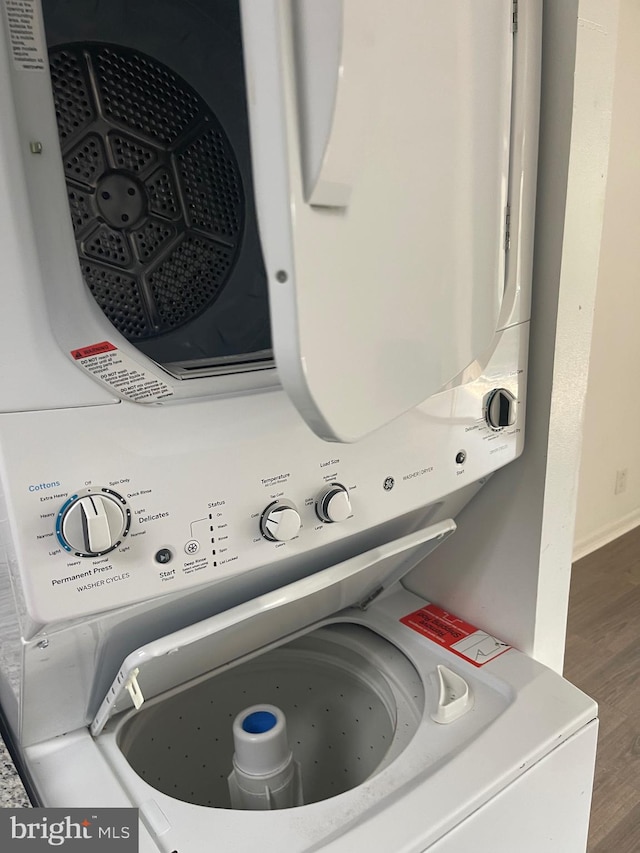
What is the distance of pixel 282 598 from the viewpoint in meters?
0.86

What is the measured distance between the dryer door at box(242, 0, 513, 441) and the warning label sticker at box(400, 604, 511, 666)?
2.04ft

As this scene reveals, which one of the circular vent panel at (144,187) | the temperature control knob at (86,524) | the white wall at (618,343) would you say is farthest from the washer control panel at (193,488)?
the white wall at (618,343)

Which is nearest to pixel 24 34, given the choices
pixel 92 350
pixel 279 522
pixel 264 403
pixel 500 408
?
pixel 92 350

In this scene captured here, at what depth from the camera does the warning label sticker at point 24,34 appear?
580 millimetres

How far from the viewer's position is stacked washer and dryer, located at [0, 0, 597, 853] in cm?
54

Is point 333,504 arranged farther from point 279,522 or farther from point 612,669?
point 612,669

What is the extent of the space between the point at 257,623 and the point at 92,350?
0.53 m

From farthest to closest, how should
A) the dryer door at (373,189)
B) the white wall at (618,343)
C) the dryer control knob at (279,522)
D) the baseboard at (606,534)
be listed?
1. the baseboard at (606,534)
2. the white wall at (618,343)
3. the dryer control knob at (279,522)
4. the dryer door at (373,189)

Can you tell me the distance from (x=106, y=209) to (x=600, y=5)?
72cm

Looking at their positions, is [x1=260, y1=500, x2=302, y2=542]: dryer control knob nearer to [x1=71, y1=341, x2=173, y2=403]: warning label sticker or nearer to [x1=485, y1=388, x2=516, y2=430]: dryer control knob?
[x1=71, y1=341, x2=173, y2=403]: warning label sticker

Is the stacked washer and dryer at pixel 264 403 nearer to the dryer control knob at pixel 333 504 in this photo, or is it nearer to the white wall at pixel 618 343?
the dryer control knob at pixel 333 504

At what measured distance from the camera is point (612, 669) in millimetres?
2354

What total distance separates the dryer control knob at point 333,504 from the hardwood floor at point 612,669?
4.80 feet

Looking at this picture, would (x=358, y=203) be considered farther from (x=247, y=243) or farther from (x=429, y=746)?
(x=429, y=746)
